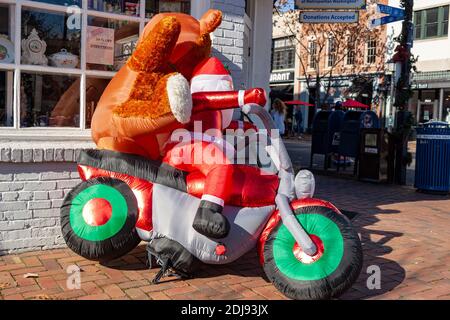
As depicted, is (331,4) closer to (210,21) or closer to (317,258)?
(210,21)

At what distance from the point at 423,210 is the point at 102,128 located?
5.26 metres

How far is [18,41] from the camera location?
437 centimetres

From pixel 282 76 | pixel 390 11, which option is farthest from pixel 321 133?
pixel 282 76

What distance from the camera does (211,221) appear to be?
11.1 feet

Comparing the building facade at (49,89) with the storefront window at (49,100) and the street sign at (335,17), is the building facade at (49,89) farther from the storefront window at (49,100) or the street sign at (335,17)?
the street sign at (335,17)

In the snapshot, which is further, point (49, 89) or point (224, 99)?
point (49, 89)

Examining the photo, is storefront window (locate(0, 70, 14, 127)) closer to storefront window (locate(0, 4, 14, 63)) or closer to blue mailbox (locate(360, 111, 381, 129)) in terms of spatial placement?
storefront window (locate(0, 4, 14, 63))

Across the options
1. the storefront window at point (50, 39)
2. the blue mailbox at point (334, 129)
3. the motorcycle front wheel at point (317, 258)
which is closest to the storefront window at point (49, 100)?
the storefront window at point (50, 39)

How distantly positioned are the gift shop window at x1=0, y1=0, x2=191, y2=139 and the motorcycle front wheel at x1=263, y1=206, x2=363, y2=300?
230 cm

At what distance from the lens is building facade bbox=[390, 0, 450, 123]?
955 inches

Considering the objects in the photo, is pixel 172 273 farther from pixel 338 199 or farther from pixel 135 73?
pixel 338 199

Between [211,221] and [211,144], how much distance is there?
2.07 ft

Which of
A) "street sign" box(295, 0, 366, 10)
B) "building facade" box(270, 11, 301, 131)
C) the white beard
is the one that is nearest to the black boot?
the white beard
